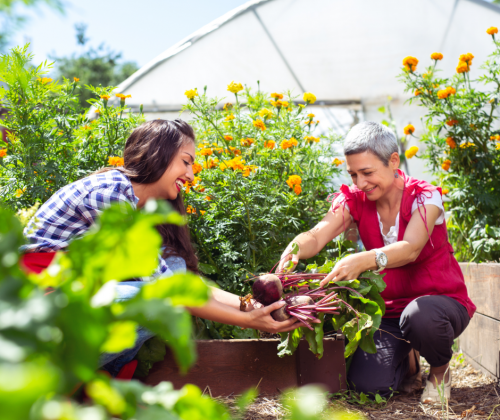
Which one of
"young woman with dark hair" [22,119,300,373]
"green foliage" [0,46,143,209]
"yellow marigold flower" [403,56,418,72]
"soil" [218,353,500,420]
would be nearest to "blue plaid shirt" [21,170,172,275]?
"young woman with dark hair" [22,119,300,373]

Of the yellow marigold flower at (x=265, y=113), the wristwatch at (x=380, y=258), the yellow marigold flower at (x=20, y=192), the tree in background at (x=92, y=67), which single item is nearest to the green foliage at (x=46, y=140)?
the yellow marigold flower at (x=20, y=192)

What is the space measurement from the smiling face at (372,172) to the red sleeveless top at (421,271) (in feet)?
0.44

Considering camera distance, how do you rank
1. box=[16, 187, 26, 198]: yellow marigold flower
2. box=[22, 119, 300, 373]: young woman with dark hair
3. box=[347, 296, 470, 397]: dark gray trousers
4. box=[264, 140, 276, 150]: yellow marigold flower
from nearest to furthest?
box=[22, 119, 300, 373]: young woman with dark hair → box=[347, 296, 470, 397]: dark gray trousers → box=[16, 187, 26, 198]: yellow marigold flower → box=[264, 140, 276, 150]: yellow marigold flower

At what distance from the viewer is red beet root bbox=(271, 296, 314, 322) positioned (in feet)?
5.81

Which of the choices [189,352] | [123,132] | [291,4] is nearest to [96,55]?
[291,4]

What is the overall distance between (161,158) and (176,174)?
0.31 feet

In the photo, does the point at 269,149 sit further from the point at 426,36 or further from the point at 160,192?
the point at 426,36

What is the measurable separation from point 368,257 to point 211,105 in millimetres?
1238

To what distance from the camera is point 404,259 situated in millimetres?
2008

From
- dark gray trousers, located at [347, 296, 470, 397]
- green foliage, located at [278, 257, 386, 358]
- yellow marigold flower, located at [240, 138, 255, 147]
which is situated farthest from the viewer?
yellow marigold flower, located at [240, 138, 255, 147]

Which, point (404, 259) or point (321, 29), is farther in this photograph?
point (321, 29)

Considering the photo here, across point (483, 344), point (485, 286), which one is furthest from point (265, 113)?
point (483, 344)

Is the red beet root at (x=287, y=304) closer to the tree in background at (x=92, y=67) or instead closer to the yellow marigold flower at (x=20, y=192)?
the yellow marigold flower at (x=20, y=192)

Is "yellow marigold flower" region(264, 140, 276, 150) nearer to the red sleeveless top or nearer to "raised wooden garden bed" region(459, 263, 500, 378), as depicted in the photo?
the red sleeveless top
